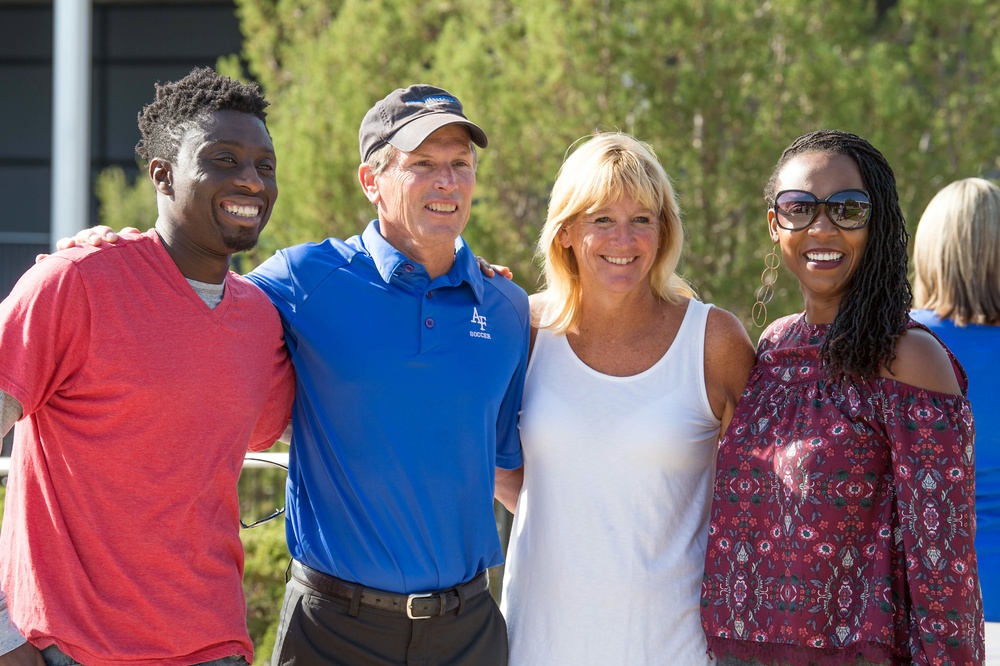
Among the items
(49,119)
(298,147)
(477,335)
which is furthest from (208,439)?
(49,119)

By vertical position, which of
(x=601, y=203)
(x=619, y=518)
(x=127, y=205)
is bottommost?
(x=619, y=518)

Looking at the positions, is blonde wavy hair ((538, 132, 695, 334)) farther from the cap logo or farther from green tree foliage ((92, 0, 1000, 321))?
green tree foliage ((92, 0, 1000, 321))

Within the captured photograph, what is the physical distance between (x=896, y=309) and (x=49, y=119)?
17.1 m

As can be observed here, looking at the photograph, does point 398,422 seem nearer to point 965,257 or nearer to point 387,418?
point 387,418

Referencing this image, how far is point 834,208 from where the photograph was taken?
2.77 meters

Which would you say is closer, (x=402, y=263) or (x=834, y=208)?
(x=834, y=208)

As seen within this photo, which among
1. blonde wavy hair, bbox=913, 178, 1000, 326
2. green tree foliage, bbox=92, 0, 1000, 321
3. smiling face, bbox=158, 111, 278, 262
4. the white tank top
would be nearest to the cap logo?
smiling face, bbox=158, 111, 278, 262

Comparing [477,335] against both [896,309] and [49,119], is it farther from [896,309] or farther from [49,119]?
[49,119]

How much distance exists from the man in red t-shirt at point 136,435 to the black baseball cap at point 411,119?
590 mm

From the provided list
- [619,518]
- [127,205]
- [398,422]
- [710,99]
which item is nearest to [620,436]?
[619,518]

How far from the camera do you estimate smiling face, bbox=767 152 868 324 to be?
9.10ft

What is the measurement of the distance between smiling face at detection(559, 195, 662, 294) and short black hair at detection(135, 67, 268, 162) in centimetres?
104

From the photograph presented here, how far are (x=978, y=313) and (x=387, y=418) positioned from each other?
2.00m

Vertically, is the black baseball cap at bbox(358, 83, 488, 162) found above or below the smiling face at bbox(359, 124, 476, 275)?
above
